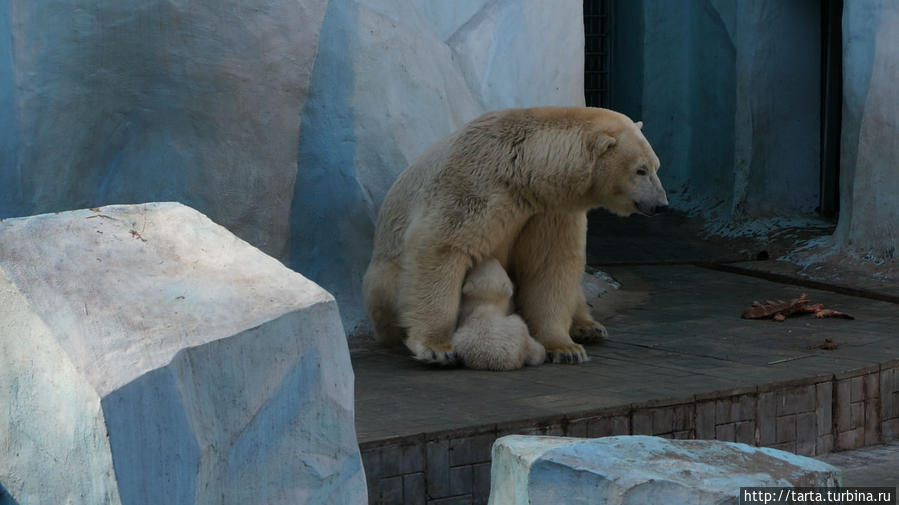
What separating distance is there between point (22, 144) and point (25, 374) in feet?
12.6

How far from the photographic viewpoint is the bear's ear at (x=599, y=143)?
16.7ft

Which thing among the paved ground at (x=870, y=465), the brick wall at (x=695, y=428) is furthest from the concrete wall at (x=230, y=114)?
the paved ground at (x=870, y=465)

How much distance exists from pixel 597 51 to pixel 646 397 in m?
9.59

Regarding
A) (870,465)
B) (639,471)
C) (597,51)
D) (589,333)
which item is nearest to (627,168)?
(589,333)

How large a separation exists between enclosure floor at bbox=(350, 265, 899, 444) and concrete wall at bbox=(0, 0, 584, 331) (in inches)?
37.0

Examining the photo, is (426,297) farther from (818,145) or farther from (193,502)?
(818,145)

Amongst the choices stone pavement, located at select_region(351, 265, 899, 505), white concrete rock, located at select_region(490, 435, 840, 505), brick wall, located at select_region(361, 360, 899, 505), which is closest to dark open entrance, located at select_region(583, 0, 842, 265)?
stone pavement, located at select_region(351, 265, 899, 505)

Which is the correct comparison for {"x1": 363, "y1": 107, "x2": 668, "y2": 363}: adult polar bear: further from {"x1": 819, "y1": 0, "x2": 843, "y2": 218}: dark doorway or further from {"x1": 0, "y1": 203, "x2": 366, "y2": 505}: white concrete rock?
{"x1": 819, "y1": 0, "x2": 843, "y2": 218}: dark doorway

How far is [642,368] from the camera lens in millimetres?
5012

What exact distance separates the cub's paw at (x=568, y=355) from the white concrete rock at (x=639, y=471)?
8.28ft

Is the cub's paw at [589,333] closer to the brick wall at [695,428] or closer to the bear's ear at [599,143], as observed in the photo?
the bear's ear at [599,143]

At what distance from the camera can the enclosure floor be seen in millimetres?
4098

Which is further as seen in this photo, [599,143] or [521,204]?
[521,204]

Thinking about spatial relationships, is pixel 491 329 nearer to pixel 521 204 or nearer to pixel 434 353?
pixel 434 353
